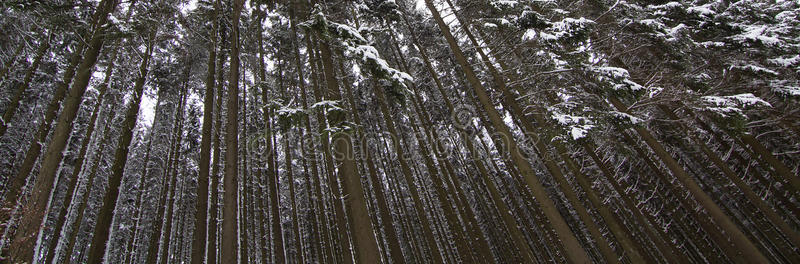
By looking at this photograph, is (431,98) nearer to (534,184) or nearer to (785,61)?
(534,184)

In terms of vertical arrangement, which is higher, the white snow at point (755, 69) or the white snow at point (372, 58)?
the white snow at point (372, 58)

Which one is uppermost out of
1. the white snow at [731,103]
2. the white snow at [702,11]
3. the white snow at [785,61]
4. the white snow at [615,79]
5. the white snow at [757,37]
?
the white snow at [702,11]

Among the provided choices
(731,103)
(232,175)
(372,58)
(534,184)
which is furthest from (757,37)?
(232,175)

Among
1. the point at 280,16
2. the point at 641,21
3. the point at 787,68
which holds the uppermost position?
the point at 280,16

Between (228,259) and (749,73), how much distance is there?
14.9 meters

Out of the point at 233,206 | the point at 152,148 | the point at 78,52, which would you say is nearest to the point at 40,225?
the point at 233,206

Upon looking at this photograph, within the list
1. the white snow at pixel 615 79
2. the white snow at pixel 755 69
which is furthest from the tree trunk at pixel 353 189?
the white snow at pixel 755 69

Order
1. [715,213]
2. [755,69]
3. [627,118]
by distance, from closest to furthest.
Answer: [627,118] → [715,213] → [755,69]

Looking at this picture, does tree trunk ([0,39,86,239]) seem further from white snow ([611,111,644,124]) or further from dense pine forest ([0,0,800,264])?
white snow ([611,111,644,124])

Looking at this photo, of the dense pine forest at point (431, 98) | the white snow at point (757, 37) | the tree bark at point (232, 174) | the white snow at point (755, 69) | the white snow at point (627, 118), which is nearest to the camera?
the dense pine forest at point (431, 98)

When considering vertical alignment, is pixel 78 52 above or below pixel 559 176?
above

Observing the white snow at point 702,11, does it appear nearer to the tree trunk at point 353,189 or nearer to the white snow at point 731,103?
the white snow at point 731,103

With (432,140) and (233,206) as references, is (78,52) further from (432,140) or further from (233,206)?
(432,140)

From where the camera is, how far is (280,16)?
1027 centimetres
